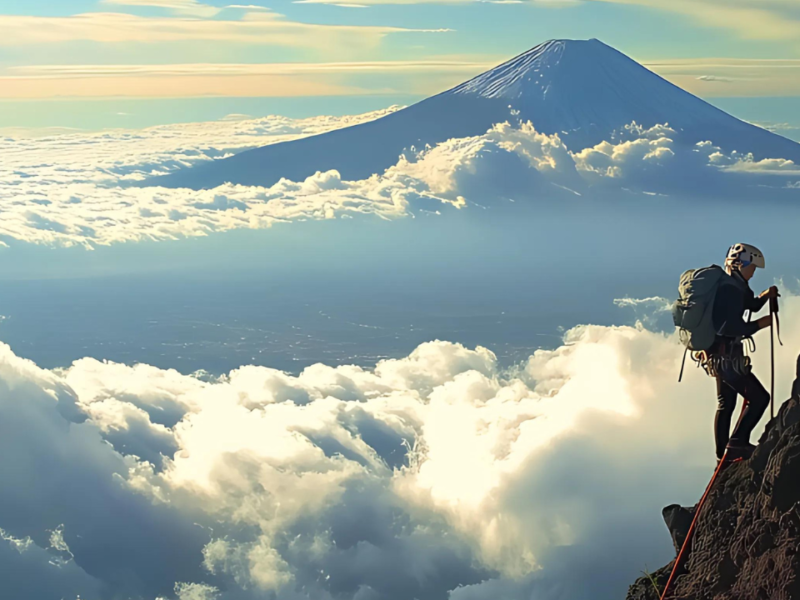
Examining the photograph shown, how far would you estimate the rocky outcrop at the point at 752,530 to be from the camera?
23.1 feet

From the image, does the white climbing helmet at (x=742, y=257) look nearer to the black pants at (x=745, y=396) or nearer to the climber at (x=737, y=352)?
the climber at (x=737, y=352)

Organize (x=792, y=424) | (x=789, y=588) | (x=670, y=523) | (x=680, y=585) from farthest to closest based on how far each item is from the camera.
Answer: (x=670, y=523), (x=680, y=585), (x=792, y=424), (x=789, y=588)

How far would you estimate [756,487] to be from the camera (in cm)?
769

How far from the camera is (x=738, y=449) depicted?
8516mm

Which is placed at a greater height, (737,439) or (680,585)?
(737,439)

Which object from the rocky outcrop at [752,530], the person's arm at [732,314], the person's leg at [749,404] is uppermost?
the person's arm at [732,314]

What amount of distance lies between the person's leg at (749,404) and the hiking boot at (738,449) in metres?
0.02

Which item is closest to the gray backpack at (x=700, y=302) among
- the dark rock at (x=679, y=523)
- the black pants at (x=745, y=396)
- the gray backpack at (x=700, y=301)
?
the gray backpack at (x=700, y=301)

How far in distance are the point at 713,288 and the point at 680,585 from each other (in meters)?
2.80

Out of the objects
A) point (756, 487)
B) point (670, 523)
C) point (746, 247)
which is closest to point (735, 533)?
point (756, 487)

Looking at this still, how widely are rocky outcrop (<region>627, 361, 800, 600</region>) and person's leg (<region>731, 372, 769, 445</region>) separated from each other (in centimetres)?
35

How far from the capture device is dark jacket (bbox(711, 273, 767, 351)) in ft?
27.4

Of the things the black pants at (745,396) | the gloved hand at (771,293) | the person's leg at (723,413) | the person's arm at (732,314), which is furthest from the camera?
the person's leg at (723,413)

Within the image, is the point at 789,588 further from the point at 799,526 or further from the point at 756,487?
the point at 756,487
